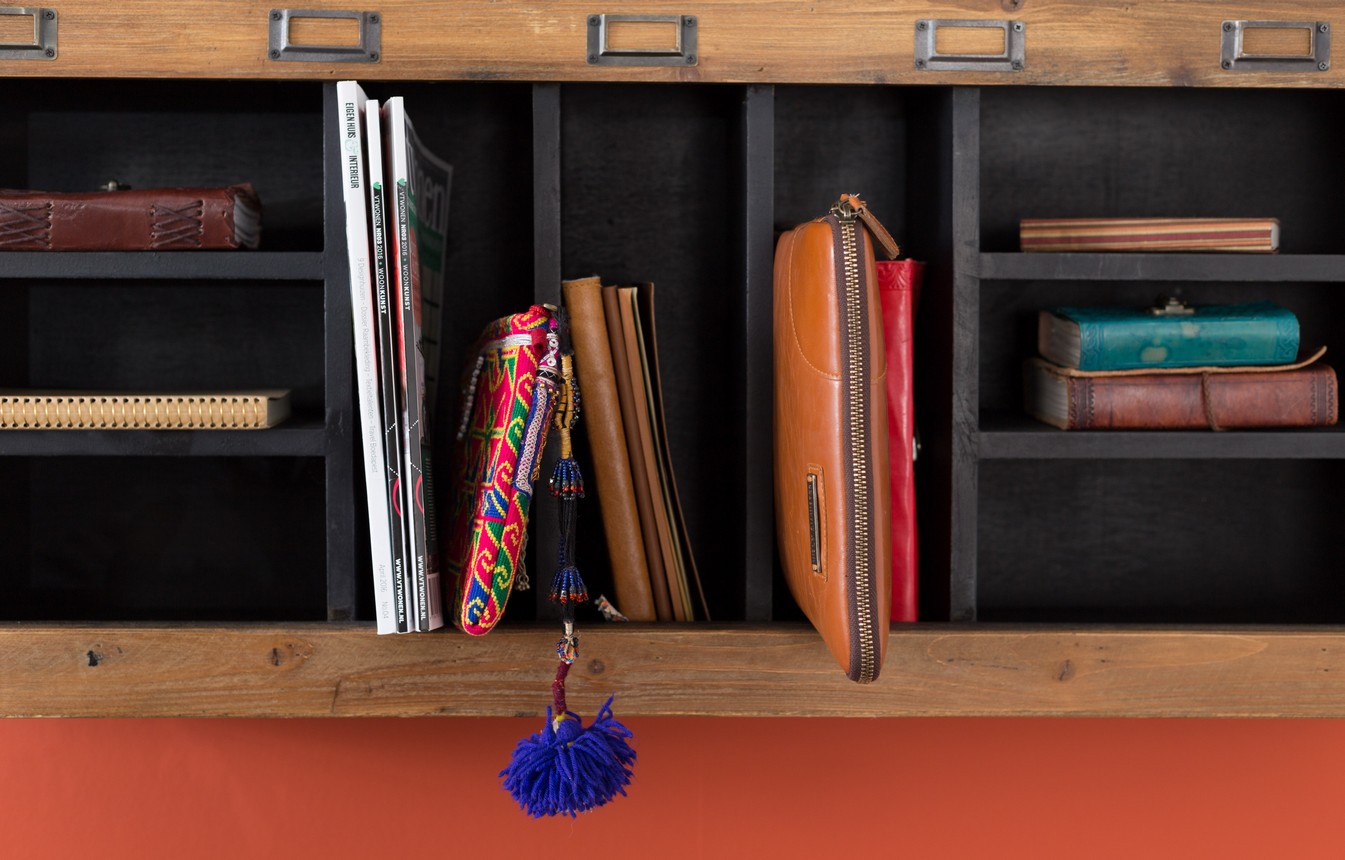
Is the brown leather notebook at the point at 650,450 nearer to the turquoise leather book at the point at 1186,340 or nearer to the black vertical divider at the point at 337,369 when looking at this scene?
the black vertical divider at the point at 337,369

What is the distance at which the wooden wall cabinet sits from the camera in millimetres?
1165

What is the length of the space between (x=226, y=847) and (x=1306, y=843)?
1.57 m

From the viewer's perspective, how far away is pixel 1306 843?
4.97ft

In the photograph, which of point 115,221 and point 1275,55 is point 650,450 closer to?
point 115,221

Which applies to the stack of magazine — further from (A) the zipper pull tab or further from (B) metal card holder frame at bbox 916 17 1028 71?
(B) metal card holder frame at bbox 916 17 1028 71

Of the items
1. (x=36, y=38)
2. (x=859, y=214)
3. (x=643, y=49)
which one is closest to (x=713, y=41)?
(x=643, y=49)

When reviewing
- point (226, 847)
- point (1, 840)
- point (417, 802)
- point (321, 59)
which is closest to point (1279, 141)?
point (321, 59)

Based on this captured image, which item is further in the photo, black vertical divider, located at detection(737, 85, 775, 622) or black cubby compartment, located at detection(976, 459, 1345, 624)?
black cubby compartment, located at detection(976, 459, 1345, 624)

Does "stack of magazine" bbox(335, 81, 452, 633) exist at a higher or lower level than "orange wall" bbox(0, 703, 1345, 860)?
higher

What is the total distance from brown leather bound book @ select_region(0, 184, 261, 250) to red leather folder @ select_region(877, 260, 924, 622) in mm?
757

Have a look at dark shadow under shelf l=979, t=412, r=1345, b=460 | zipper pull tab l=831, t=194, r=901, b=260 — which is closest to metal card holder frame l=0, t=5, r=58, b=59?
zipper pull tab l=831, t=194, r=901, b=260

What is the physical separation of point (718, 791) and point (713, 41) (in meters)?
1.02

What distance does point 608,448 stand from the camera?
3.98 feet

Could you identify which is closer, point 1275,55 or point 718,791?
point 1275,55
